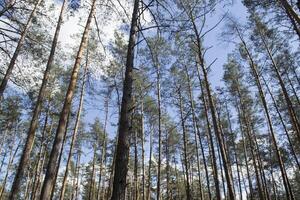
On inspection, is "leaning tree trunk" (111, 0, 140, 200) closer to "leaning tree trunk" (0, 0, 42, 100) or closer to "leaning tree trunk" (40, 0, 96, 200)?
"leaning tree trunk" (40, 0, 96, 200)

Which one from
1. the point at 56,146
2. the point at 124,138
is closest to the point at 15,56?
the point at 56,146

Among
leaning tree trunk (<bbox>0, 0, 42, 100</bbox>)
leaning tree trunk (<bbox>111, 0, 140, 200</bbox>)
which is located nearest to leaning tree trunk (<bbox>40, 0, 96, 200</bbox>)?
leaning tree trunk (<bbox>0, 0, 42, 100</bbox>)

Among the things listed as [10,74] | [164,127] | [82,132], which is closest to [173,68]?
[164,127]

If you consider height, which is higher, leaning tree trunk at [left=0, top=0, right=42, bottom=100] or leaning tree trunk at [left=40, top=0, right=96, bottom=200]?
leaning tree trunk at [left=0, top=0, right=42, bottom=100]

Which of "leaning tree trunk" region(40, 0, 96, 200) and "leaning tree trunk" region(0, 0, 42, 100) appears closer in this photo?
"leaning tree trunk" region(40, 0, 96, 200)

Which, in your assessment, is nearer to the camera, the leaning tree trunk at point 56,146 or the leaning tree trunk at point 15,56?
the leaning tree trunk at point 56,146

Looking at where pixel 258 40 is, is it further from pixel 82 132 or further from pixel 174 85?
pixel 82 132

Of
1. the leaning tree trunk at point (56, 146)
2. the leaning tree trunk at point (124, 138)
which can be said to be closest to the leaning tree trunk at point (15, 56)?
the leaning tree trunk at point (56, 146)

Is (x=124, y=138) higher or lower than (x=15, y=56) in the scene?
lower

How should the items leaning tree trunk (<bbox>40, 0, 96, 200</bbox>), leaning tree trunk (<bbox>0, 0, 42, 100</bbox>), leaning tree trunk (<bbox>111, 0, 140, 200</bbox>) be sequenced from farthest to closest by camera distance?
1. leaning tree trunk (<bbox>0, 0, 42, 100</bbox>)
2. leaning tree trunk (<bbox>40, 0, 96, 200</bbox>)
3. leaning tree trunk (<bbox>111, 0, 140, 200</bbox>)

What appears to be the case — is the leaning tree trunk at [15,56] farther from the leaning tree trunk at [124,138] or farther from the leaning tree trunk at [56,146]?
the leaning tree trunk at [124,138]

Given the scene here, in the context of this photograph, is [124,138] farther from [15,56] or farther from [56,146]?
[15,56]

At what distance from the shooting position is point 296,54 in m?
15.9

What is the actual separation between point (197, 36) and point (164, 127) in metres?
12.9
